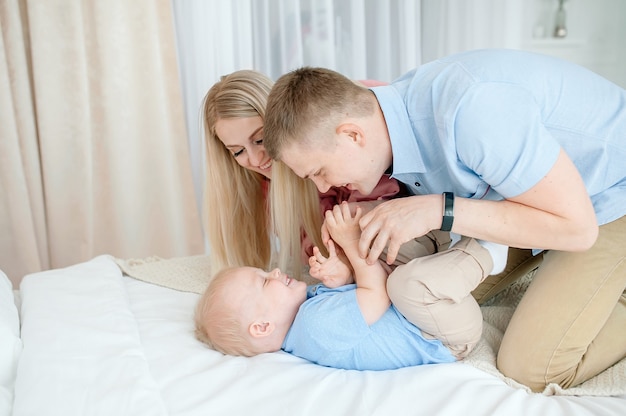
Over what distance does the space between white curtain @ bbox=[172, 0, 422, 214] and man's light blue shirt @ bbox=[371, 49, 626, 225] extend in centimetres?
148

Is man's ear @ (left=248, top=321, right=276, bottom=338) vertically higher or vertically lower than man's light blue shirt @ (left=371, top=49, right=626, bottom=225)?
lower

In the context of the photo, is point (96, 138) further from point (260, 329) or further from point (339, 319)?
point (339, 319)

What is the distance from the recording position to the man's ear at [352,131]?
4.25ft

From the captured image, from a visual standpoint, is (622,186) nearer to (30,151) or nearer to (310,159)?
(310,159)

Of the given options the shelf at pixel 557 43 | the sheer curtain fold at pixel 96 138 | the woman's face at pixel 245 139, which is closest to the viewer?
the woman's face at pixel 245 139

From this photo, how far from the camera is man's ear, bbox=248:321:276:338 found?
1435 millimetres

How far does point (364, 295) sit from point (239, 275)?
0.31 meters

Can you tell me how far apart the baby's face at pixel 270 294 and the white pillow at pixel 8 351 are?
0.50 m

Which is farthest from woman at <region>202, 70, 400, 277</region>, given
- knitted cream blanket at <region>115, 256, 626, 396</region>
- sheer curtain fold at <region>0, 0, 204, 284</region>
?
sheer curtain fold at <region>0, 0, 204, 284</region>

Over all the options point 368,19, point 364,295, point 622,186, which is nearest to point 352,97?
point 364,295

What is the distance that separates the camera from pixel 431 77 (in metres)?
1.33

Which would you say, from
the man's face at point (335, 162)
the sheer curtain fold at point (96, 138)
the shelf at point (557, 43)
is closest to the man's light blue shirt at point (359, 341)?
the man's face at point (335, 162)

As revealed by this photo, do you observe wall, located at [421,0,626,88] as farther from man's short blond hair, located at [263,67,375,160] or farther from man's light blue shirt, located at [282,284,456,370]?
man's light blue shirt, located at [282,284,456,370]

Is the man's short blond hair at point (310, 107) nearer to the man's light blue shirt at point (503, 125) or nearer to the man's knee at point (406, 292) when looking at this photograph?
the man's light blue shirt at point (503, 125)
